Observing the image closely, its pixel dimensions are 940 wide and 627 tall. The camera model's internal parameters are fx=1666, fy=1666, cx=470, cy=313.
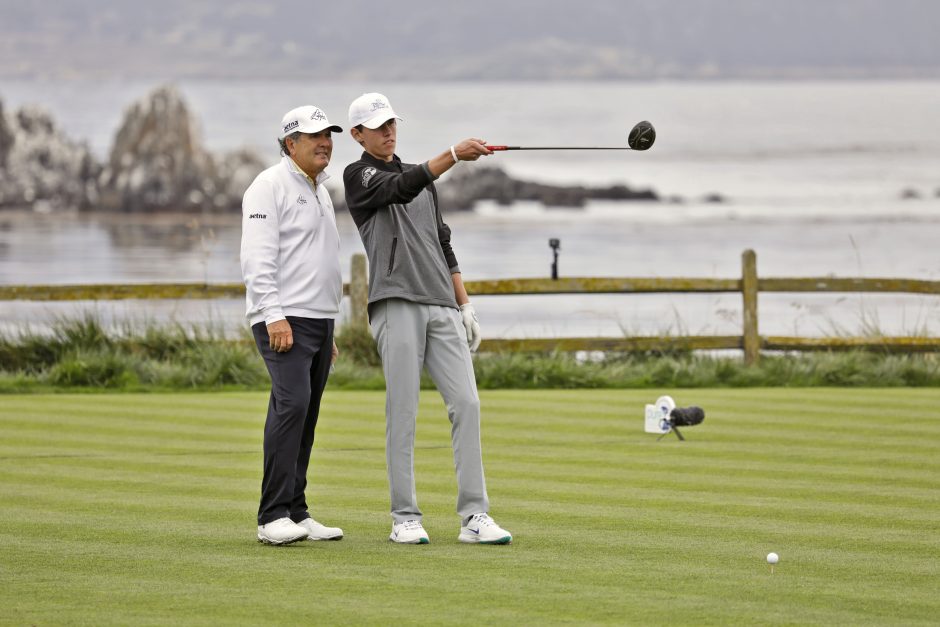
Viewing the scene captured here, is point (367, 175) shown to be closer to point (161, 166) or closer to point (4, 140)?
point (161, 166)

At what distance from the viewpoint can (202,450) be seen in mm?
11117

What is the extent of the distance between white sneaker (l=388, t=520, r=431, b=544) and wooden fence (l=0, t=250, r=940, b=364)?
28.1 feet

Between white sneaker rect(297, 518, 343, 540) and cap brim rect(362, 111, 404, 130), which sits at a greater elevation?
cap brim rect(362, 111, 404, 130)

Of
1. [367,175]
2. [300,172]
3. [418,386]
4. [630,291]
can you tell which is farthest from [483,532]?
[630,291]

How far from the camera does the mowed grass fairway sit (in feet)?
20.9

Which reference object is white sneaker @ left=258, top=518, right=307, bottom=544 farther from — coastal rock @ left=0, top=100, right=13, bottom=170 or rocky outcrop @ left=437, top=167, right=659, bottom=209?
coastal rock @ left=0, top=100, right=13, bottom=170

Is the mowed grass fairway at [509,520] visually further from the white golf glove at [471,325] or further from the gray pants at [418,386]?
the white golf glove at [471,325]

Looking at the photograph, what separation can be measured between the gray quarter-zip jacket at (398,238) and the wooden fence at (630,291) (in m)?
8.39

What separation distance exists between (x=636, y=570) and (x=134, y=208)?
80488 mm

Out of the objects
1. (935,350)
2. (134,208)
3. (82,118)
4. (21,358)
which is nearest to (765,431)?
(935,350)

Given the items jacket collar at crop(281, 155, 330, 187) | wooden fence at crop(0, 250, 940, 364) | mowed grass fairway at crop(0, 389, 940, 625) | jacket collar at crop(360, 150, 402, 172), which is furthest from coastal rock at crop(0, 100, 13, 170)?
jacket collar at crop(360, 150, 402, 172)

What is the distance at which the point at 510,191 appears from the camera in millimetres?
95625

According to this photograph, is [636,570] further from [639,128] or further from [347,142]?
[347,142]

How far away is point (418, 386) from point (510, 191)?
88319mm
